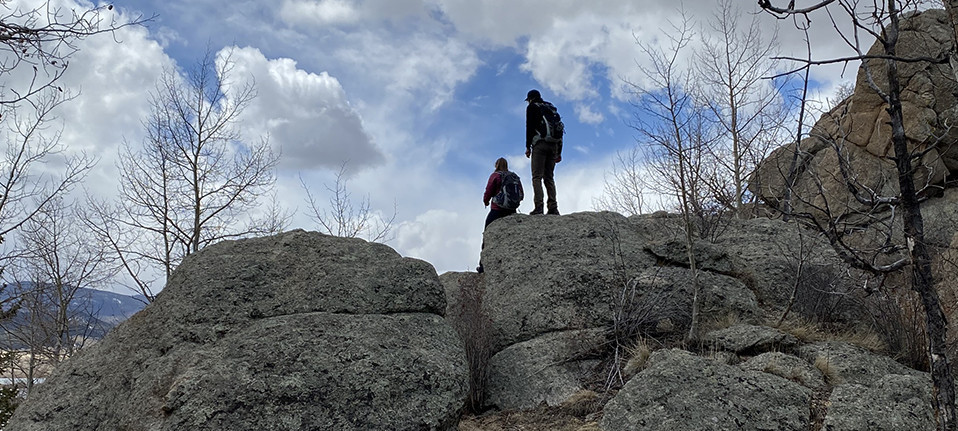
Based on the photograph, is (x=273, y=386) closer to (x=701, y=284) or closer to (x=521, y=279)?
(x=521, y=279)

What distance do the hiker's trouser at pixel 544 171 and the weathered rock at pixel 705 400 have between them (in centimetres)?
467

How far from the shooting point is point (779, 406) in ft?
16.7

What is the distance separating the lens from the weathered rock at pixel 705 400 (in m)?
4.93

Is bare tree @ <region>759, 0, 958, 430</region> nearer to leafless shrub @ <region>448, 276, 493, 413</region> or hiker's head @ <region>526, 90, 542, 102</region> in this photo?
leafless shrub @ <region>448, 276, 493, 413</region>

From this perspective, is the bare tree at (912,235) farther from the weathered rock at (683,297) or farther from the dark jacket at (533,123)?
the dark jacket at (533,123)

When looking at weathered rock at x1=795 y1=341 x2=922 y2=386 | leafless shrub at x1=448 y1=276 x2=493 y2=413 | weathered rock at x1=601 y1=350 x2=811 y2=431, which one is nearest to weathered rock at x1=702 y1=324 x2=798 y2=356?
weathered rock at x1=795 y1=341 x2=922 y2=386

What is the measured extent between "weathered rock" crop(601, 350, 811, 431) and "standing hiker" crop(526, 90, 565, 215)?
4.68m

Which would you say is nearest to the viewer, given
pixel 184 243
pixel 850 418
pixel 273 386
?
pixel 273 386

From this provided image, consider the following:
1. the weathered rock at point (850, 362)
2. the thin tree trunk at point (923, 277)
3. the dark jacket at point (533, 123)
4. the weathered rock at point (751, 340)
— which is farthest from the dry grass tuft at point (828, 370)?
the dark jacket at point (533, 123)

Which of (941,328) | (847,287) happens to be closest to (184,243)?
(847,287)

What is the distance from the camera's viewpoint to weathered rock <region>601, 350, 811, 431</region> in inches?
194

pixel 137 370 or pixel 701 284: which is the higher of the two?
pixel 701 284

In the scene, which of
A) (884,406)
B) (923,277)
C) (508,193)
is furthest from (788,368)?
(508,193)

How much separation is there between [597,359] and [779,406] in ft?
6.61
